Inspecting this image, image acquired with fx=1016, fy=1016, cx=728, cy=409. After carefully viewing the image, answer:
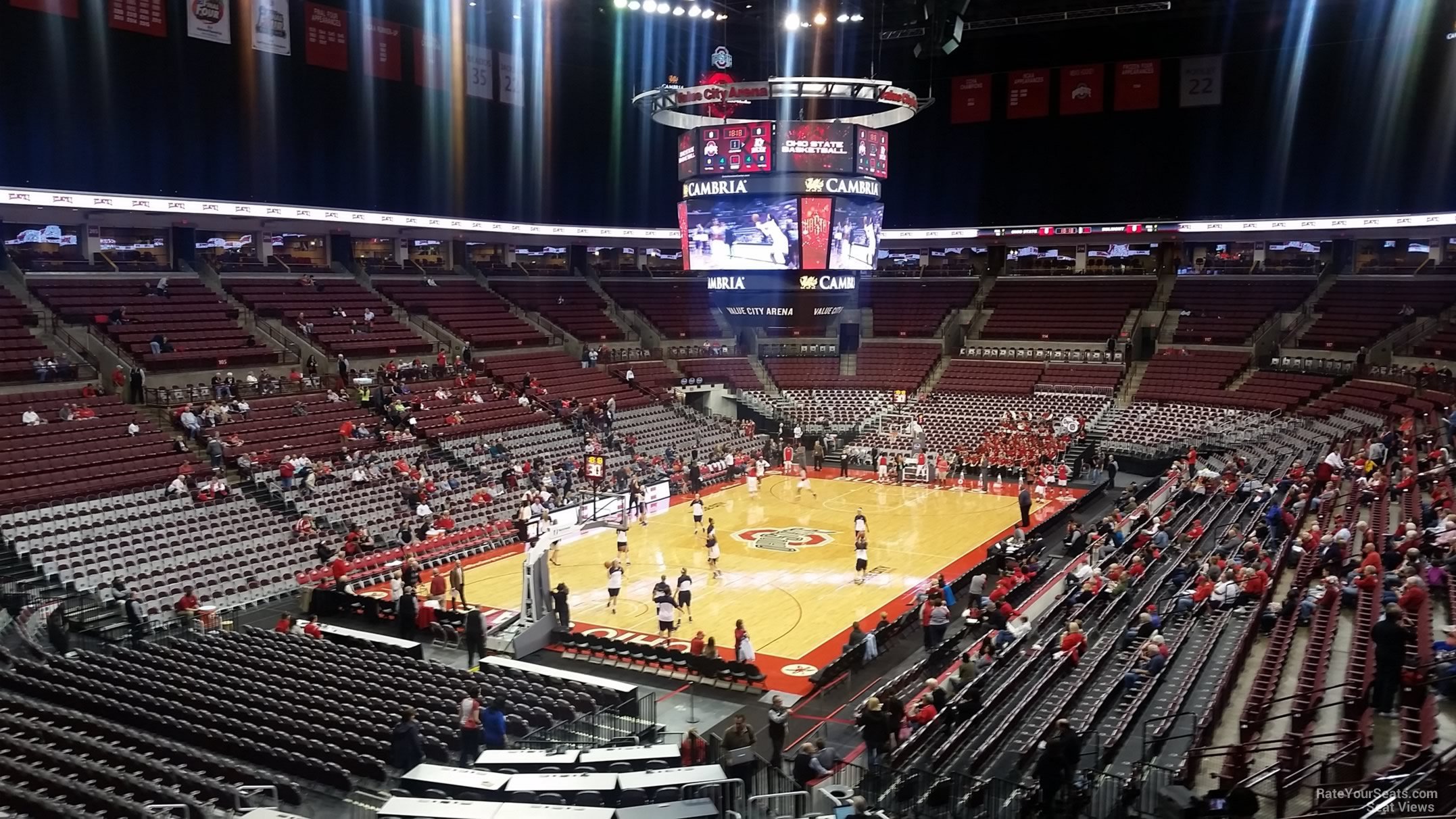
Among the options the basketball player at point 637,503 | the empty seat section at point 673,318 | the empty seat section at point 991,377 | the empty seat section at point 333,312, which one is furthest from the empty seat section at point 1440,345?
the empty seat section at point 333,312

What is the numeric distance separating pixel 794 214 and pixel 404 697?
48.3ft

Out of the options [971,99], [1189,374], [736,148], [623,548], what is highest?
[971,99]

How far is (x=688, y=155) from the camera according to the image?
84.6 ft

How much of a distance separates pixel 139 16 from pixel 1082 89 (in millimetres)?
36611

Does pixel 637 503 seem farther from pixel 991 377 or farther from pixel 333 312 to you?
pixel 991 377

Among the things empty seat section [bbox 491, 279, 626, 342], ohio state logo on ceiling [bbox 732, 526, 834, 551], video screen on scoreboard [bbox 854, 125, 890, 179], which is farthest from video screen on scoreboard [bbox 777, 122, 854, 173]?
empty seat section [bbox 491, 279, 626, 342]

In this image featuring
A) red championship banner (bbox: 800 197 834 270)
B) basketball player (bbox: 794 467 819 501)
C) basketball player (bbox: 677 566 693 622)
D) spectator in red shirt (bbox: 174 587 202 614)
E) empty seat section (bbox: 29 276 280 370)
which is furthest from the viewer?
basketball player (bbox: 794 467 819 501)

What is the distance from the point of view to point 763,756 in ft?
46.6

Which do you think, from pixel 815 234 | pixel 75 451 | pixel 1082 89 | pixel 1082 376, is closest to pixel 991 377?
pixel 1082 376

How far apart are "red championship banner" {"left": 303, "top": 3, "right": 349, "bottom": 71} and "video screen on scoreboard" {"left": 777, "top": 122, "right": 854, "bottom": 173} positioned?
20.9m

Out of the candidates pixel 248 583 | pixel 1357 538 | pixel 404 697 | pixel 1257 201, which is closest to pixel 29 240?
pixel 248 583

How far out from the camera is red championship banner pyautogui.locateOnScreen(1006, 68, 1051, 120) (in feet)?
150

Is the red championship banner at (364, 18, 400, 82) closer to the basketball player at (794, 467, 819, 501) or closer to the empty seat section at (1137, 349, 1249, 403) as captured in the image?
the basketball player at (794, 467, 819, 501)

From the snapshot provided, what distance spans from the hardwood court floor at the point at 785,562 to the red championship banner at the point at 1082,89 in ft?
68.1
